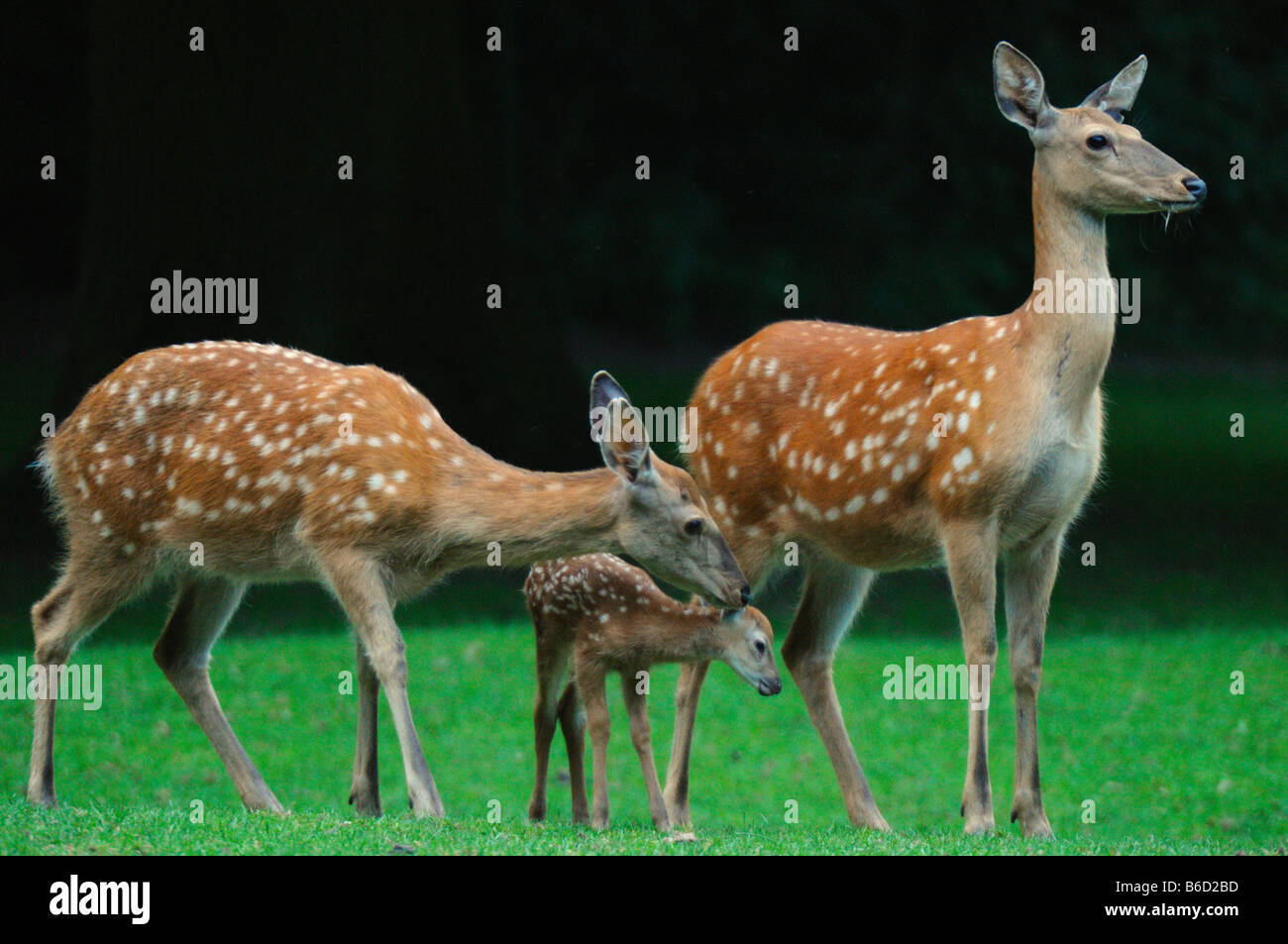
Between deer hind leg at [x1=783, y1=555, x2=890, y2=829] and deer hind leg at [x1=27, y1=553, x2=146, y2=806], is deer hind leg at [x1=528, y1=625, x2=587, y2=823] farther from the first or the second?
deer hind leg at [x1=27, y1=553, x2=146, y2=806]

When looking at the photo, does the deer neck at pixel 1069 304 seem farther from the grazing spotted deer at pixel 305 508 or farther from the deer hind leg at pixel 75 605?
the deer hind leg at pixel 75 605

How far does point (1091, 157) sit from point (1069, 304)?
0.61 metres

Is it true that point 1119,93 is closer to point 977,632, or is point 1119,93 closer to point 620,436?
point 977,632

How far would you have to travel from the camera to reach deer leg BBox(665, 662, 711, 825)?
343 inches

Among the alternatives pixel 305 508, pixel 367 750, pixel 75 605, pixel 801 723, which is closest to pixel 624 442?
pixel 305 508

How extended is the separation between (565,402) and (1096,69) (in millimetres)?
8966

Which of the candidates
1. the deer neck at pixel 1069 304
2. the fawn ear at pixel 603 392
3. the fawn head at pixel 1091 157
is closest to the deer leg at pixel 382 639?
the fawn ear at pixel 603 392

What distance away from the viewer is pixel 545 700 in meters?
8.67

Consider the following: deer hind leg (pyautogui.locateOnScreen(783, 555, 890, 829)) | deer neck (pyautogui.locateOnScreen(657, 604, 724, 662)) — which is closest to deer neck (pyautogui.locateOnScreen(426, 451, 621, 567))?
deer neck (pyautogui.locateOnScreen(657, 604, 724, 662))

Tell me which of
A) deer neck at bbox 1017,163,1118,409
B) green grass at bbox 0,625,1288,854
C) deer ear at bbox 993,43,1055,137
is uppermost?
deer ear at bbox 993,43,1055,137

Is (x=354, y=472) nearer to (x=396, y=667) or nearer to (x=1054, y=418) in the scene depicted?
(x=396, y=667)

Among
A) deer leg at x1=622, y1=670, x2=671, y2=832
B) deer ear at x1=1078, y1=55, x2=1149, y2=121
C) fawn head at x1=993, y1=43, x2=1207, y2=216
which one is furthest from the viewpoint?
deer ear at x1=1078, y1=55, x2=1149, y2=121

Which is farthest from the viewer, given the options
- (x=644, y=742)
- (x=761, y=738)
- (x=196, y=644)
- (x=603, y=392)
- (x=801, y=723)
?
(x=801, y=723)

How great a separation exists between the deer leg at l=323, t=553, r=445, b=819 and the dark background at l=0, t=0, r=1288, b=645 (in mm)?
6047
